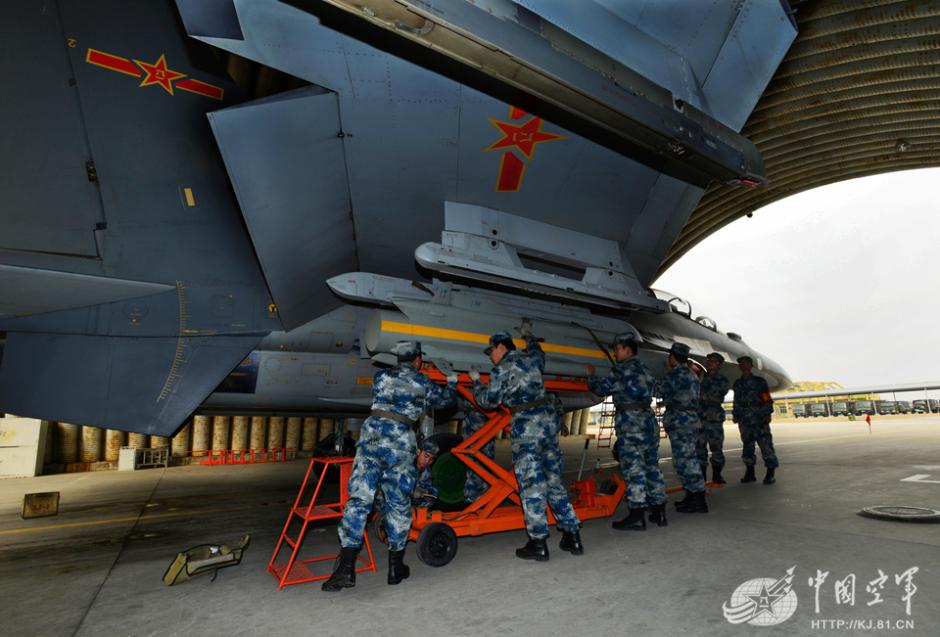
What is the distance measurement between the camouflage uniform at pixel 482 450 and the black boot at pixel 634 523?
141cm

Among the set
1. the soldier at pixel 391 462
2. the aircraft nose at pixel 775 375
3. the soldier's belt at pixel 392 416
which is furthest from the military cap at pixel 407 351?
the aircraft nose at pixel 775 375

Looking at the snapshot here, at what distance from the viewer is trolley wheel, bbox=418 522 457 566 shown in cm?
376

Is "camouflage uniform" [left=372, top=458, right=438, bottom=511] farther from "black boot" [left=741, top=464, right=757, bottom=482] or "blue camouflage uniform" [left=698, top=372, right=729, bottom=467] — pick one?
"black boot" [left=741, top=464, right=757, bottom=482]

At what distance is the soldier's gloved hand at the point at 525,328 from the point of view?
563 centimetres

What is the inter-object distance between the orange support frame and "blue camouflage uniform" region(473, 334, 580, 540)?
372mm

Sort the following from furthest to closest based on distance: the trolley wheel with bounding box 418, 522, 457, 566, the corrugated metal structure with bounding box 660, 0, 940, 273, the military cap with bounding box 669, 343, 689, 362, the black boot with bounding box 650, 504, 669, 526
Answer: the corrugated metal structure with bounding box 660, 0, 940, 273 < the military cap with bounding box 669, 343, 689, 362 < the black boot with bounding box 650, 504, 669, 526 < the trolley wheel with bounding box 418, 522, 457, 566

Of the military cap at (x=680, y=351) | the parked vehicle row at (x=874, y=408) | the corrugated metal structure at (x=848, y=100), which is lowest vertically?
the parked vehicle row at (x=874, y=408)

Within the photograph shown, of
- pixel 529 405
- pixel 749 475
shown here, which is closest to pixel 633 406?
pixel 529 405

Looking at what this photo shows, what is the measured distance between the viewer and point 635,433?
507 cm

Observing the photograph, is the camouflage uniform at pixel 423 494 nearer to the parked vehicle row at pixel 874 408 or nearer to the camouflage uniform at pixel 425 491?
the camouflage uniform at pixel 425 491

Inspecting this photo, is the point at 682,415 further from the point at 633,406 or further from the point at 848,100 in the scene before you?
the point at 848,100

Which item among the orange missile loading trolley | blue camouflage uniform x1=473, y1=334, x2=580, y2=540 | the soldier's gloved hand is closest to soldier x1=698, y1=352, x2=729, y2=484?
the orange missile loading trolley

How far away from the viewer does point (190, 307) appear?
18.8 ft

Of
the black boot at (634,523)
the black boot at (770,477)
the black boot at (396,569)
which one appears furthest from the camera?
the black boot at (770,477)
